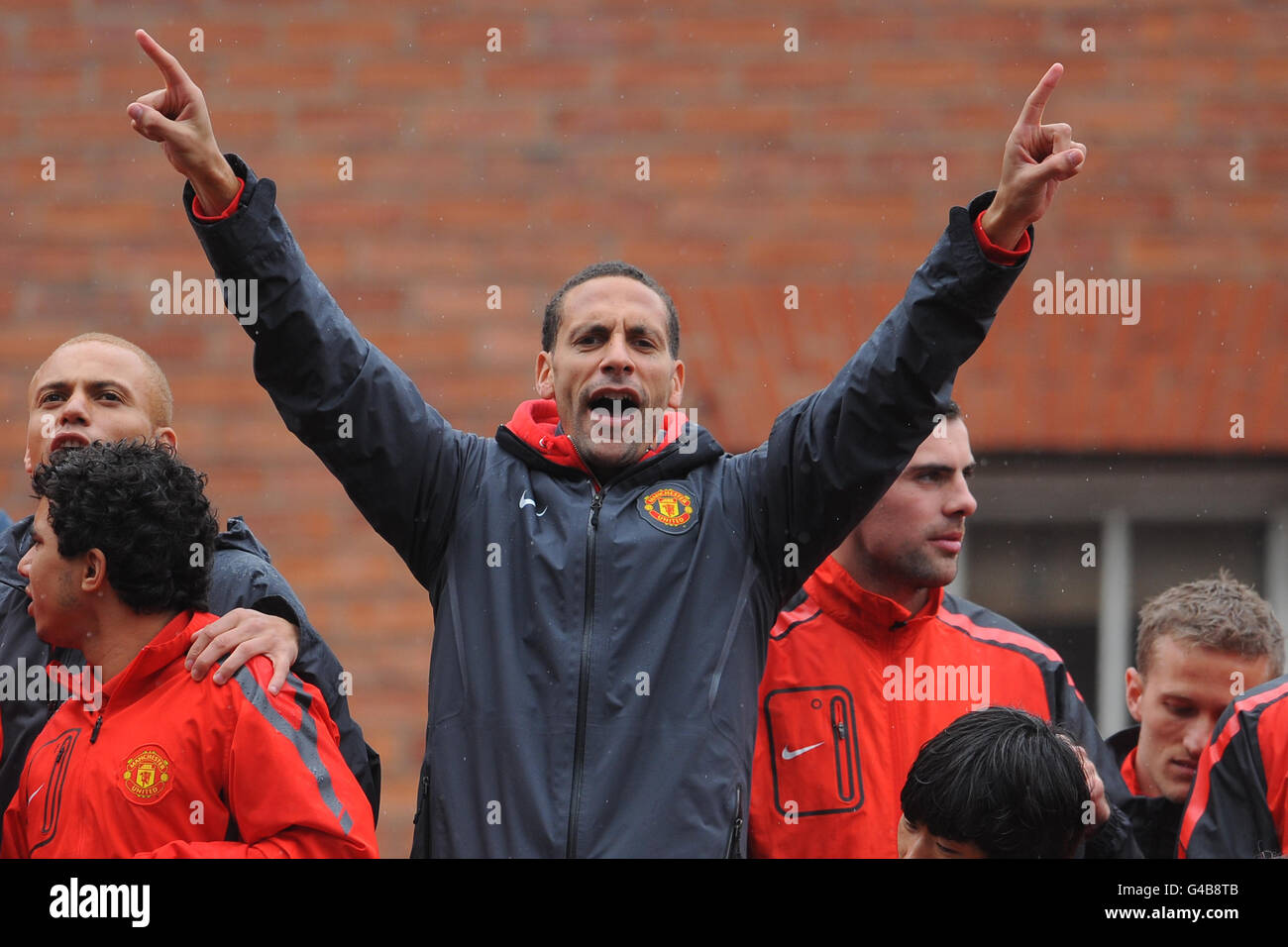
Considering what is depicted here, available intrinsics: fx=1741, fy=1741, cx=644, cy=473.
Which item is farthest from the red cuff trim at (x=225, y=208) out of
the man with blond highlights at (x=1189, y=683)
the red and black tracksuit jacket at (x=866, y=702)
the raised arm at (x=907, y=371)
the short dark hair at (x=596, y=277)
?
the man with blond highlights at (x=1189, y=683)

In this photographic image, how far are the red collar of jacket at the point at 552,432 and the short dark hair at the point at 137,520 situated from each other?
63 centimetres

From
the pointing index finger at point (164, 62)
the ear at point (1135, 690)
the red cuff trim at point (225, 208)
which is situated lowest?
the ear at point (1135, 690)

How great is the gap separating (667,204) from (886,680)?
2.35m

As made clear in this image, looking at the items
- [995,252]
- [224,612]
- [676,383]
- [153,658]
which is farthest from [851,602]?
[153,658]

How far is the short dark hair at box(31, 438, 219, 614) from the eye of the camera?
10.5 feet

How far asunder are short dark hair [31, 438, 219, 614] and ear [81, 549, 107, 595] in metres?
0.01

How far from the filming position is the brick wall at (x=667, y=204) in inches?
216

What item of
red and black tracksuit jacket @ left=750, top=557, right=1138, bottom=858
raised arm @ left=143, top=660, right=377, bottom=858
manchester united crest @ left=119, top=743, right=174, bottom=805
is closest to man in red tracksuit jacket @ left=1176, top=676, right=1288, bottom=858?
red and black tracksuit jacket @ left=750, top=557, right=1138, bottom=858

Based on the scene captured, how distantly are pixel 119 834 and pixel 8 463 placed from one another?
3.02 metres

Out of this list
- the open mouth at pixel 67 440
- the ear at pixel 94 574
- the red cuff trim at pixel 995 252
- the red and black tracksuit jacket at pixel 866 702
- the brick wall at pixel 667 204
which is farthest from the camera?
the brick wall at pixel 667 204

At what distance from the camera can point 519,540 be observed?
126 inches

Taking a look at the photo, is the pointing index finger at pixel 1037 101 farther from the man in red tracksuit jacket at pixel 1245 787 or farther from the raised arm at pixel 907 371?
the man in red tracksuit jacket at pixel 1245 787

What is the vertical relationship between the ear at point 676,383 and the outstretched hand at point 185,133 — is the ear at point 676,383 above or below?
below

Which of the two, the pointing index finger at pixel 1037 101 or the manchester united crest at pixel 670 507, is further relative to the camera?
the manchester united crest at pixel 670 507
